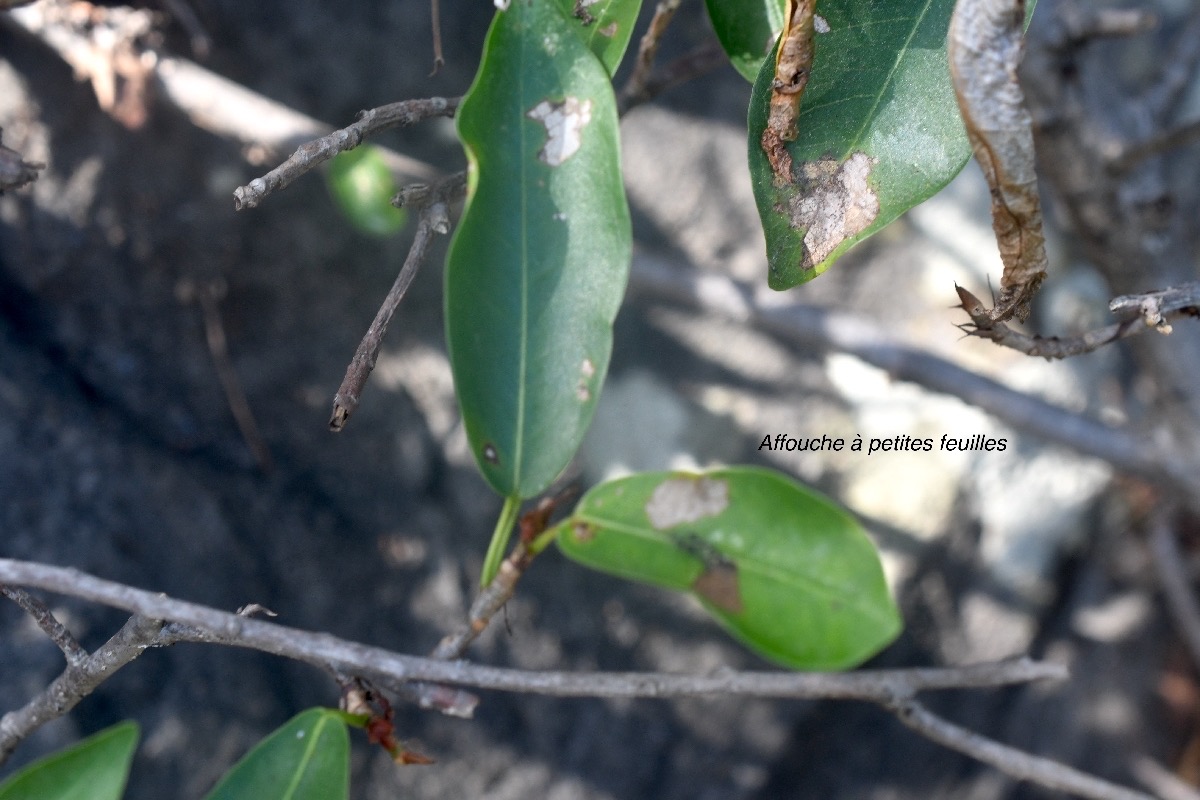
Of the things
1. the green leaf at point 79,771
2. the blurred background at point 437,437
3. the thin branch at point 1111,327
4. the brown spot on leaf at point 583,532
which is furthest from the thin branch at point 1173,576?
the green leaf at point 79,771

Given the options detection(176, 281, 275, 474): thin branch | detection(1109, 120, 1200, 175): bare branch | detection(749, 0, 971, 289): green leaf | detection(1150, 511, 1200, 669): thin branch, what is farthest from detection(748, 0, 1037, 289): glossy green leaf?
detection(1150, 511, 1200, 669): thin branch

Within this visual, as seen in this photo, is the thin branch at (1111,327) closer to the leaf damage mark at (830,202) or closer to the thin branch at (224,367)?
the leaf damage mark at (830,202)

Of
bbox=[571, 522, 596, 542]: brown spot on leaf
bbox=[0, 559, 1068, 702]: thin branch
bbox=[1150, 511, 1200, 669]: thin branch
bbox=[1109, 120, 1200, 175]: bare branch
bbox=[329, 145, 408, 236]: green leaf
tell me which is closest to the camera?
bbox=[0, 559, 1068, 702]: thin branch

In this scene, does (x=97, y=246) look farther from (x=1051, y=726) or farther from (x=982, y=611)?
(x=1051, y=726)

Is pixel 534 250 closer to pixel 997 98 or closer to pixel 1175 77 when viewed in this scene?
pixel 997 98

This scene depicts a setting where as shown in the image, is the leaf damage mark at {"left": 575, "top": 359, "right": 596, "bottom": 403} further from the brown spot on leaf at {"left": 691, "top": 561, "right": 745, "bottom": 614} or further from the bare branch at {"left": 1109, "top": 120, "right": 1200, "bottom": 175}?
the bare branch at {"left": 1109, "top": 120, "right": 1200, "bottom": 175}
